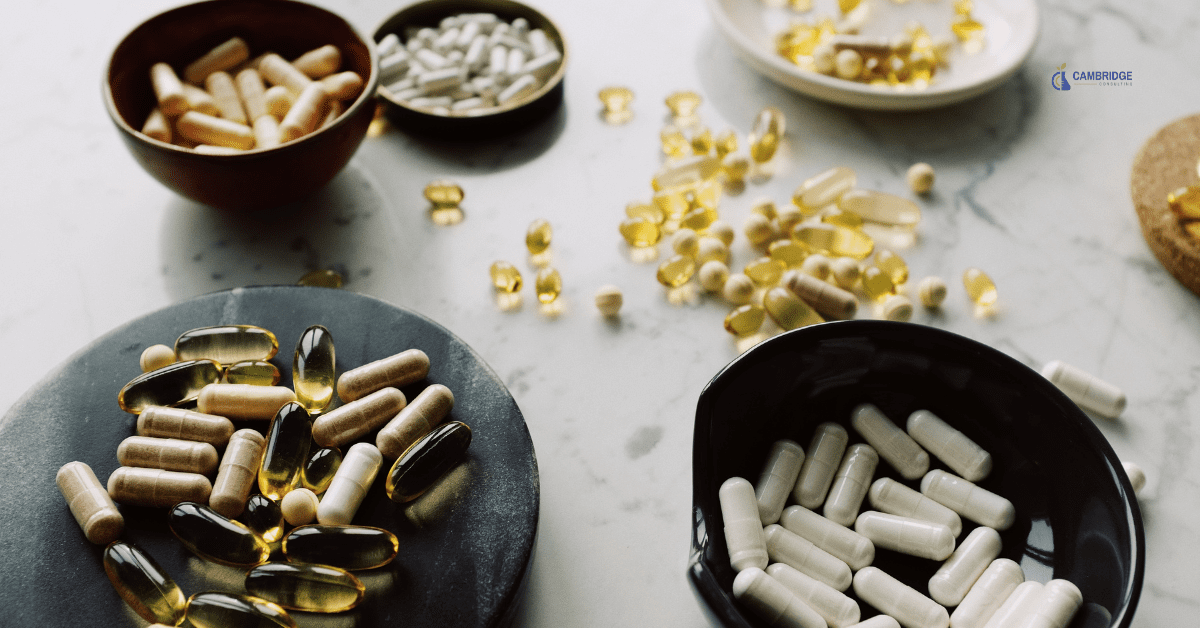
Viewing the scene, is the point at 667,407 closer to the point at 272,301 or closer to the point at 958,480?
the point at 958,480

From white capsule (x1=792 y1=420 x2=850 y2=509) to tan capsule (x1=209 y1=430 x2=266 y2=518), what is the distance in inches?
19.6

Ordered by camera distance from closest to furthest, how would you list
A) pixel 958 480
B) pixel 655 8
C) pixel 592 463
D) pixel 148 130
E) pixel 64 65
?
pixel 958 480 < pixel 592 463 < pixel 148 130 < pixel 64 65 < pixel 655 8

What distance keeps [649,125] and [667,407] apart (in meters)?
0.53

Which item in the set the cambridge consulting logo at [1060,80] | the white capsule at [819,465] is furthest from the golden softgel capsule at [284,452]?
the cambridge consulting logo at [1060,80]

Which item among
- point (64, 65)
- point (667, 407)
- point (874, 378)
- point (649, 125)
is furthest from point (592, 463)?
point (64, 65)

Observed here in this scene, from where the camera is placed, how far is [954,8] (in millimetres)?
1375

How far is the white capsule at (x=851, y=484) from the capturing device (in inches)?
30.0

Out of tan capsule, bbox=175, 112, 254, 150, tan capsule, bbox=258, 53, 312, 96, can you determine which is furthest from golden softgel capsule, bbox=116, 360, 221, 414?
tan capsule, bbox=258, 53, 312, 96

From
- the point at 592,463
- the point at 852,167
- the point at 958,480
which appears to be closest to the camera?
the point at 958,480

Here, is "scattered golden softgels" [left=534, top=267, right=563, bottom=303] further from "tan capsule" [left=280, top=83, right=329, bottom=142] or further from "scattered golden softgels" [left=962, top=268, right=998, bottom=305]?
"scattered golden softgels" [left=962, top=268, right=998, bottom=305]

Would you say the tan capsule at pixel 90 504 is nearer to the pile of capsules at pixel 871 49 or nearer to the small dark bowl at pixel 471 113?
the small dark bowl at pixel 471 113

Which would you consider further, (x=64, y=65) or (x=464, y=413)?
(x=64, y=65)

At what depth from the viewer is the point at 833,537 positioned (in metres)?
0.73

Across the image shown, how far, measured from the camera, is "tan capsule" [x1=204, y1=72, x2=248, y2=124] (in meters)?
1.08
